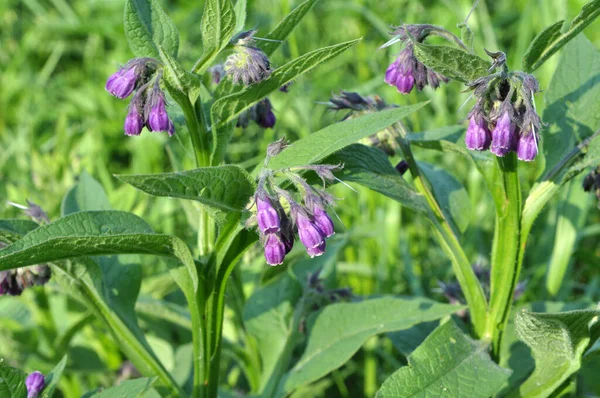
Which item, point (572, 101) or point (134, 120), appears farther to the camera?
point (572, 101)

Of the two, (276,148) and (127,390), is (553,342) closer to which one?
(276,148)

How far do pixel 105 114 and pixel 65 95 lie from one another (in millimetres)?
325

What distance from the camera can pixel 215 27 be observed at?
1731 millimetres

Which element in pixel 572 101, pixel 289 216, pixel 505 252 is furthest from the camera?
pixel 572 101

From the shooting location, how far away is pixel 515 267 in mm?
2049

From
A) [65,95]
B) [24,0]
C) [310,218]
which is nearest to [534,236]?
[310,218]

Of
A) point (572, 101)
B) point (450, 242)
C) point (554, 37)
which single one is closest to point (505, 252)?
point (450, 242)

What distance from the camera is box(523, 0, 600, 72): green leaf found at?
163 cm

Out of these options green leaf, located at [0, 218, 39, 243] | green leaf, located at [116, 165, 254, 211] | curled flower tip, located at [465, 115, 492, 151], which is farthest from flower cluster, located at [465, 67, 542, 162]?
green leaf, located at [0, 218, 39, 243]

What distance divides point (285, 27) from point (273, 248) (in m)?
0.58

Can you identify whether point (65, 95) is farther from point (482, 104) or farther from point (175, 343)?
point (482, 104)

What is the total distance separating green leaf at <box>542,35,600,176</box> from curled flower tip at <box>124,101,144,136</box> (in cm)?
106

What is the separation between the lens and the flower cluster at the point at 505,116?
166 centimetres

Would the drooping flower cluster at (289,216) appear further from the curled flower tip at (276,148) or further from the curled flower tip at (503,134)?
the curled flower tip at (503,134)
